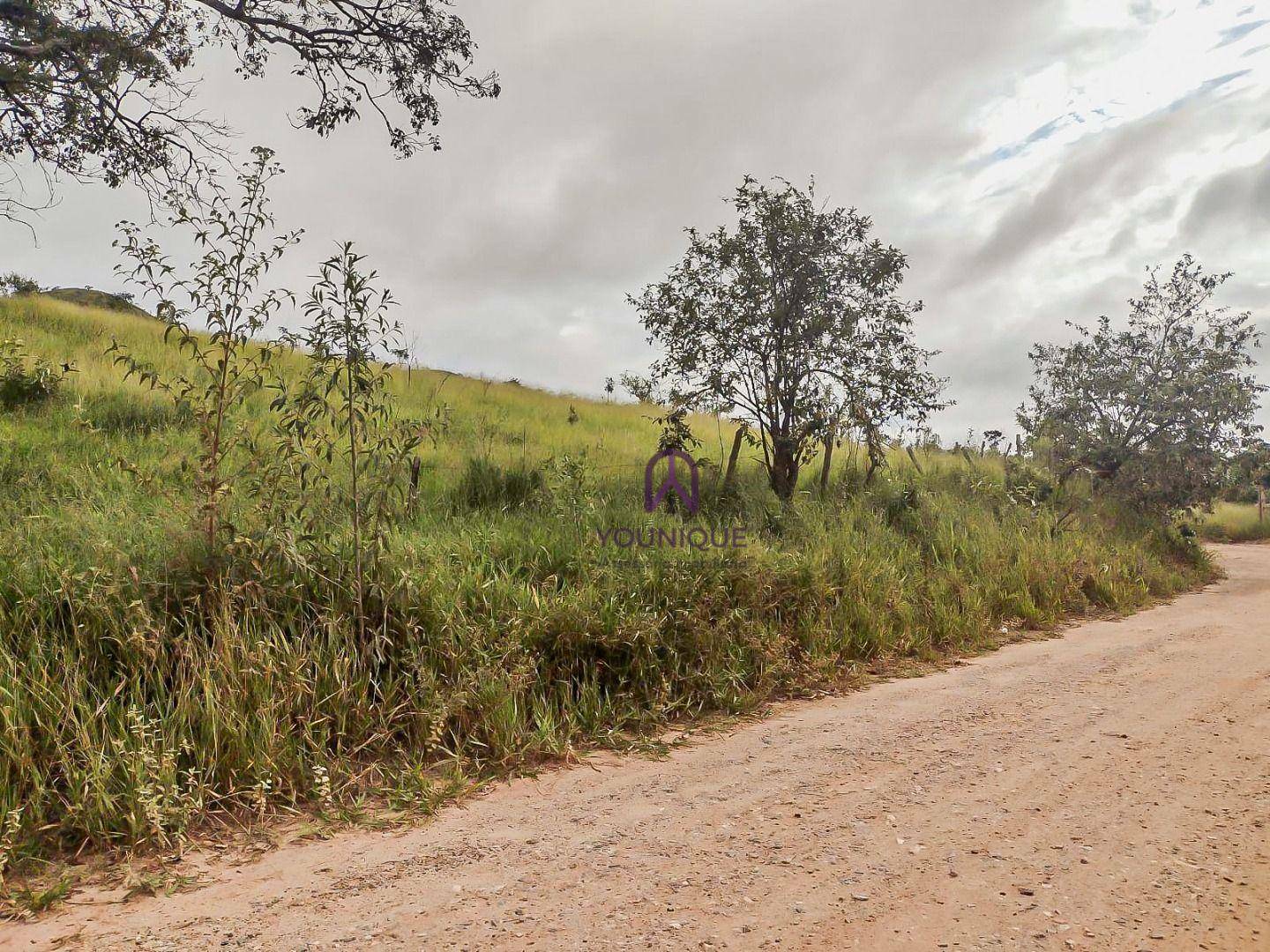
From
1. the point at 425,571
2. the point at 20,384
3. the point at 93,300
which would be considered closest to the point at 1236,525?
the point at 425,571

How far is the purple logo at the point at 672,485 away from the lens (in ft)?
28.6

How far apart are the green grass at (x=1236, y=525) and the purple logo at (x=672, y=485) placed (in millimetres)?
17976

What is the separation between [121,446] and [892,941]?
367 inches

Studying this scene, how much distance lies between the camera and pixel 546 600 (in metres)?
5.30

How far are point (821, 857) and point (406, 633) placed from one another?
104 inches

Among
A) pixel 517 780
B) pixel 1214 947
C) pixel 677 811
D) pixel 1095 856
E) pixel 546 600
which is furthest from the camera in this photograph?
pixel 546 600

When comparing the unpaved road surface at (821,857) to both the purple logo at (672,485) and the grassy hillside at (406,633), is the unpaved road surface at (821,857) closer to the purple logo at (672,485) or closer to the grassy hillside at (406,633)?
the grassy hillside at (406,633)

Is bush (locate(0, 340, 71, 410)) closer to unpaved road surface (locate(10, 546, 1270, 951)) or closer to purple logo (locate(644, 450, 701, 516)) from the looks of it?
purple logo (locate(644, 450, 701, 516))

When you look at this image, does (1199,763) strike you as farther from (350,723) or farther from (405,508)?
(405,508)

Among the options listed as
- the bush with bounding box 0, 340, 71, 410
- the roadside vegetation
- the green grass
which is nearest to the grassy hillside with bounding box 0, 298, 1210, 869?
the roadside vegetation

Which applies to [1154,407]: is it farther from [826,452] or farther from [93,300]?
[93,300]

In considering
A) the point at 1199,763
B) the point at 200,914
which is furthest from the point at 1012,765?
the point at 200,914

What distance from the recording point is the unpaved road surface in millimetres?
2830

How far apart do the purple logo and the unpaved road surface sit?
3862 millimetres
